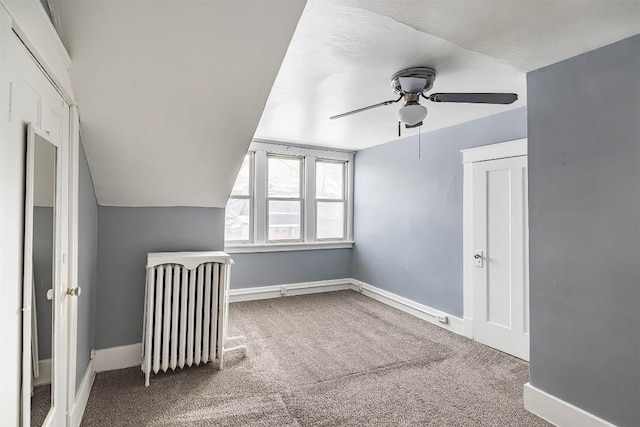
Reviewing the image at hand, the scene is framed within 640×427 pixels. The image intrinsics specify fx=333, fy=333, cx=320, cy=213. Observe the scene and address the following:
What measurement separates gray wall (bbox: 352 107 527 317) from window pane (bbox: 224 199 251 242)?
1.77m

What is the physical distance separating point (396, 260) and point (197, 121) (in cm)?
331

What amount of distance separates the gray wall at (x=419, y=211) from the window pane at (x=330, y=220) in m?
0.32

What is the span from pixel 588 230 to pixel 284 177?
12.6 ft

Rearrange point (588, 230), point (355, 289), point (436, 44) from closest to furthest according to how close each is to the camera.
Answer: point (588, 230) → point (436, 44) → point (355, 289)

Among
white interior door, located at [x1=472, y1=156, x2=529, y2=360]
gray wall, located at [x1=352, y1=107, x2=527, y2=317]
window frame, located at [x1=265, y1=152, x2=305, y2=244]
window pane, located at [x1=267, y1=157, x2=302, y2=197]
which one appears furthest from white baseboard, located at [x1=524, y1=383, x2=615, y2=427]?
window pane, located at [x1=267, y1=157, x2=302, y2=197]

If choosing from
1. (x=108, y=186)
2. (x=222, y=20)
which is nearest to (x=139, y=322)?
(x=108, y=186)

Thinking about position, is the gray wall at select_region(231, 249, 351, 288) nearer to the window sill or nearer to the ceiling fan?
the window sill

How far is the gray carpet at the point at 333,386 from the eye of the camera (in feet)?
6.73

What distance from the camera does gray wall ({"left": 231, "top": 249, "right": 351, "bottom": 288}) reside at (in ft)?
15.4

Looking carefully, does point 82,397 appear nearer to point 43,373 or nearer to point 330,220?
point 43,373

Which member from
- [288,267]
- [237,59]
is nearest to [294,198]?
[288,267]

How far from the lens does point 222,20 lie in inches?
58.8

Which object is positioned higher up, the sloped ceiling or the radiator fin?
the sloped ceiling

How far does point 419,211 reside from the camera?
164 inches
